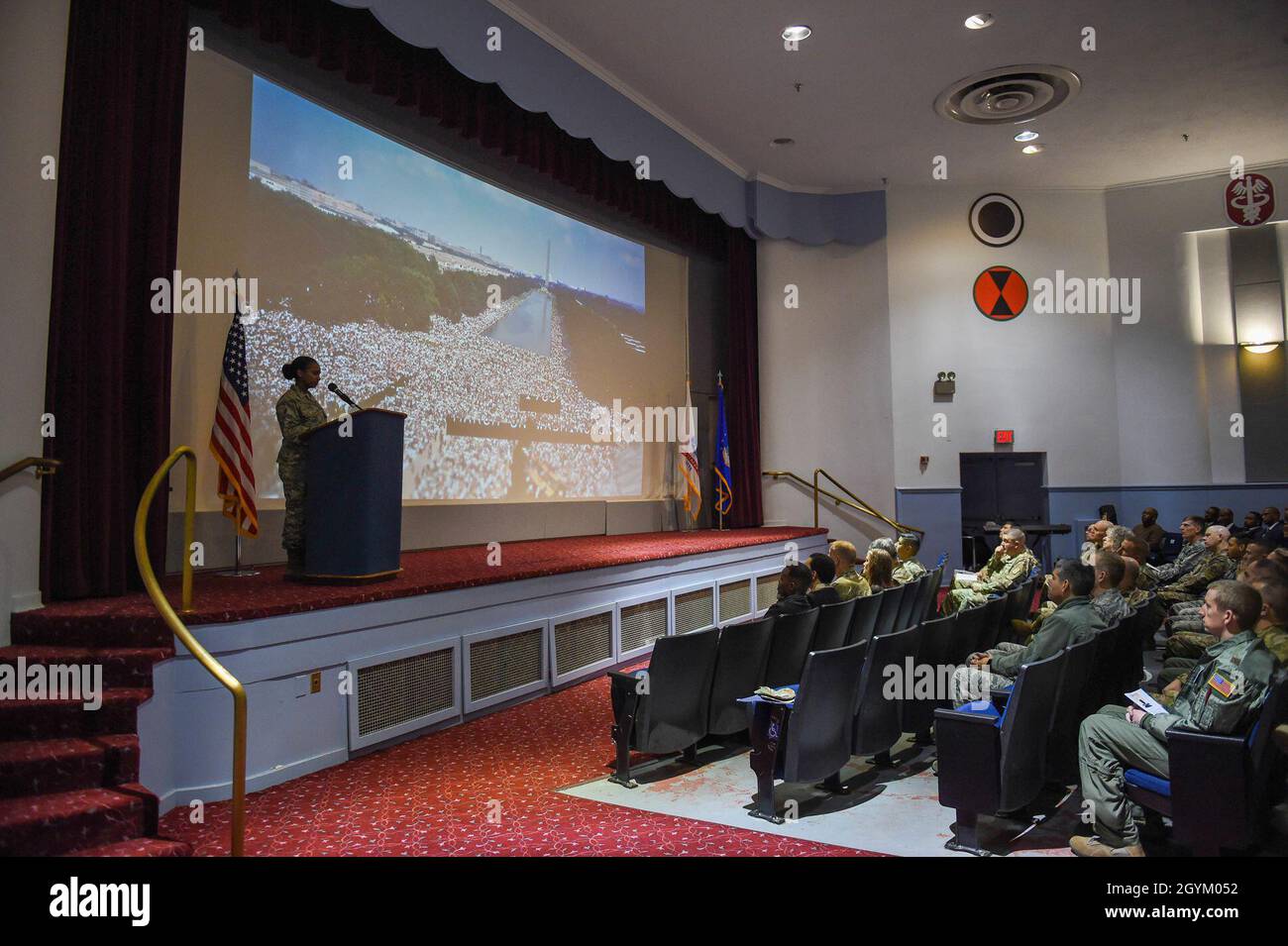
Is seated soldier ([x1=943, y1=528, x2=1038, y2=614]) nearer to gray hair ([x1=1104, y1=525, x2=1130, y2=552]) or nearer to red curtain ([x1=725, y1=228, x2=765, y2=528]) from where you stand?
gray hair ([x1=1104, y1=525, x2=1130, y2=552])

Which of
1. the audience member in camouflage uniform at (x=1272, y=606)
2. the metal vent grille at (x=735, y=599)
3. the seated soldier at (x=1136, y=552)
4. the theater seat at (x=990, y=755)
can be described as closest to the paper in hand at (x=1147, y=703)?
the theater seat at (x=990, y=755)

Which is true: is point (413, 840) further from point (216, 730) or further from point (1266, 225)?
point (1266, 225)

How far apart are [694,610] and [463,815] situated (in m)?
4.00

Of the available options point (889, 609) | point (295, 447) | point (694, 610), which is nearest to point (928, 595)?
point (889, 609)

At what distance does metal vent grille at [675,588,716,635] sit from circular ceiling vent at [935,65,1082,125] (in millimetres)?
5165

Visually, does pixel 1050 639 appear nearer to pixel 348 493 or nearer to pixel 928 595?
pixel 928 595

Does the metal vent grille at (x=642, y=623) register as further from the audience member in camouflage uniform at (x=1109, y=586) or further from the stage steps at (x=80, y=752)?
the stage steps at (x=80, y=752)

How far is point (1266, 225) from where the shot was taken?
387 inches

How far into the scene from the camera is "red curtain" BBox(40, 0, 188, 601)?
3.83m

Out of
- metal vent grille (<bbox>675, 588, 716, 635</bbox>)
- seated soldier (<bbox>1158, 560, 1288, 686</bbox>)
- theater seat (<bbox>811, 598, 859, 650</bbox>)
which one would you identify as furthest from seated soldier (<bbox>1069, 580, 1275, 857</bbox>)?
metal vent grille (<bbox>675, 588, 716, 635</bbox>)

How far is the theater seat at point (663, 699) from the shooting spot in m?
3.61

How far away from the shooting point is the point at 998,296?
10.5 meters
